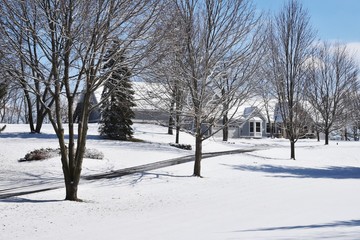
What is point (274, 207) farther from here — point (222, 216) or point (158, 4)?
point (158, 4)

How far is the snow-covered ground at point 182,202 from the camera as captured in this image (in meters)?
8.92

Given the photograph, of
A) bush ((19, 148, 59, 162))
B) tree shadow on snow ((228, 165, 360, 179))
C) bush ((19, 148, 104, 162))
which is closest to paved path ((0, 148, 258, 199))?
bush ((19, 148, 104, 162))

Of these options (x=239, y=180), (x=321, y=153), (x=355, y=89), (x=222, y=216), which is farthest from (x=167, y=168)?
(x=355, y=89)

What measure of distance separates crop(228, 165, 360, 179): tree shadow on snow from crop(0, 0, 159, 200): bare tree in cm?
1163

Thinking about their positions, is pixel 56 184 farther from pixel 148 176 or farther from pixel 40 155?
pixel 40 155

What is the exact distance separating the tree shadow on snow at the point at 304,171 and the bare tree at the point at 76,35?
11634 millimetres

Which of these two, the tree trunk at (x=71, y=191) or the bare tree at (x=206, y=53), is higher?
the bare tree at (x=206, y=53)

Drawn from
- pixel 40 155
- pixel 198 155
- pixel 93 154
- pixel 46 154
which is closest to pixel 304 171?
pixel 198 155

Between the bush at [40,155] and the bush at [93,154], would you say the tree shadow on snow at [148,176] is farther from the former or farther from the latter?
the bush at [40,155]

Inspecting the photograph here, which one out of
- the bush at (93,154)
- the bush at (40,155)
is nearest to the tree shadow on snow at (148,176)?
the bush at (93,154)

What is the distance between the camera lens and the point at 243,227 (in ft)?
29.9

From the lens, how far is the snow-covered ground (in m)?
8.92

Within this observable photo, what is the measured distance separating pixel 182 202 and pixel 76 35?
6.04 meters

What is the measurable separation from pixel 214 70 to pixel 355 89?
34009mm
